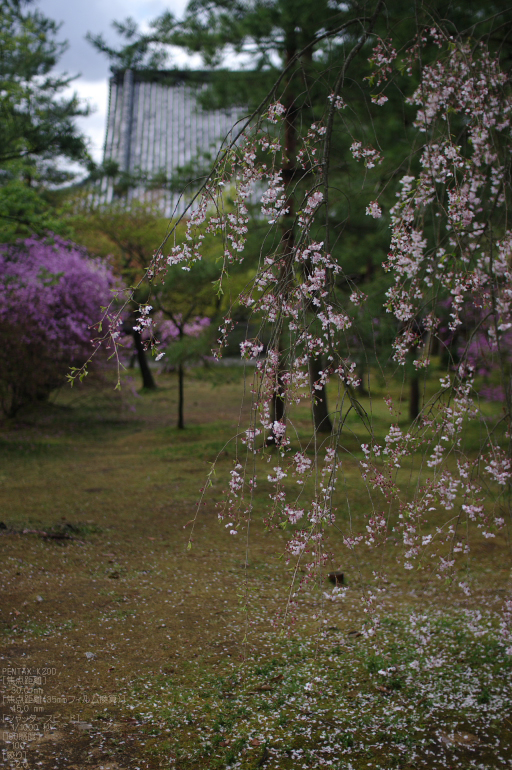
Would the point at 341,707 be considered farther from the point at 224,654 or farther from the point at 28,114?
the point at 28,114

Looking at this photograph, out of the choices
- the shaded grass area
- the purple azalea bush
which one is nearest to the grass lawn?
the shaded grass area

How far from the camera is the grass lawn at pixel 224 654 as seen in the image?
8.41 ft

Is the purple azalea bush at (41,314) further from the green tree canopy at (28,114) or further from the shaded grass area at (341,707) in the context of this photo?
the shaded grass area at (341,707)

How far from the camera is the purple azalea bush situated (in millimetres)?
9195

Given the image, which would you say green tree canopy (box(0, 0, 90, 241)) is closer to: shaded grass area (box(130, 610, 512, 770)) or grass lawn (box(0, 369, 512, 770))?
grass lawn (box(0, 369, 512, 770))

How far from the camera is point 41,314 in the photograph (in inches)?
382

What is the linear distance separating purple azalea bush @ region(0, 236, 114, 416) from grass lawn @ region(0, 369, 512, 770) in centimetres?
371

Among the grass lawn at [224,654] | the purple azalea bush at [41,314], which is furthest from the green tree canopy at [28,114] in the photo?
the grass lawn at [224,654]

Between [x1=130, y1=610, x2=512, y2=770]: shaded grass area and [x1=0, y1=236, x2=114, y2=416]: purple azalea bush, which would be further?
[x1=0, y1=236, x2=114, y2=416]: purple azalea bush

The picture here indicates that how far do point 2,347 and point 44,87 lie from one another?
13.2ft

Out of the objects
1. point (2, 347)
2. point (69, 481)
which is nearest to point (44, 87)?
point (2, 347)

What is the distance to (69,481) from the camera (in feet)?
23.3

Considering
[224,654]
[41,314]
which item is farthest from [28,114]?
[224,654]

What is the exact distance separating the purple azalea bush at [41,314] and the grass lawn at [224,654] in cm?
371
